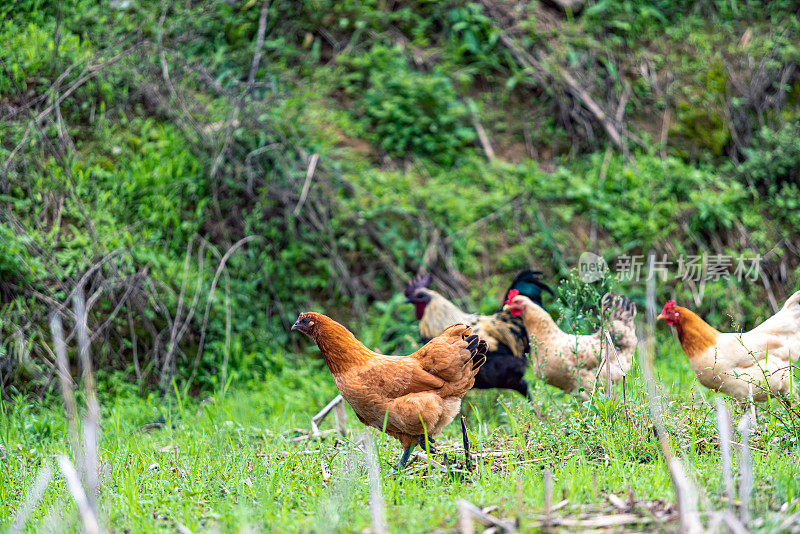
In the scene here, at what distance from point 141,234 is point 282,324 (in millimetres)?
1611

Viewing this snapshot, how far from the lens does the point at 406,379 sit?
3.95 m

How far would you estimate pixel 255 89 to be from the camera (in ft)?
24.6

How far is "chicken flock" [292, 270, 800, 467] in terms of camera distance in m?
3.94

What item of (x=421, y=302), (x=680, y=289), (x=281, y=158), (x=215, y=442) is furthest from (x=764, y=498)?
(x=281, y=158)

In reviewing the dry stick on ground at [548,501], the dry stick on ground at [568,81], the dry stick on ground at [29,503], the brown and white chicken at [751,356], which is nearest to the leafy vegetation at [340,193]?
the dry stick on ground at [568,81]

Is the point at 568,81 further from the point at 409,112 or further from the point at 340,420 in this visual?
→ the point at 340,420

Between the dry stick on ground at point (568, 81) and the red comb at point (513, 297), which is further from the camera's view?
the dry stick on ground at point (568, 81)

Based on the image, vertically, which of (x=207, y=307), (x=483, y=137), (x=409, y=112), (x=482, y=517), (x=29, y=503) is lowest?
(x=207, y=307)

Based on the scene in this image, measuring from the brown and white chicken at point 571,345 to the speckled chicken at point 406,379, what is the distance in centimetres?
96

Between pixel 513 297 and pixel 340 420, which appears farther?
pixel 513 297

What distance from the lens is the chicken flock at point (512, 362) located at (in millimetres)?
3941

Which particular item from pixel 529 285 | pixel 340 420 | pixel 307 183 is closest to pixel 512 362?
pixel 529 285

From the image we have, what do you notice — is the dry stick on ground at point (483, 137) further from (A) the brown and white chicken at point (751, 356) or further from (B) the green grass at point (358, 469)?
(A) the brown and white chicken at point (751, 356)

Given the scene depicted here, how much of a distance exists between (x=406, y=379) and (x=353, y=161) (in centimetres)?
442
